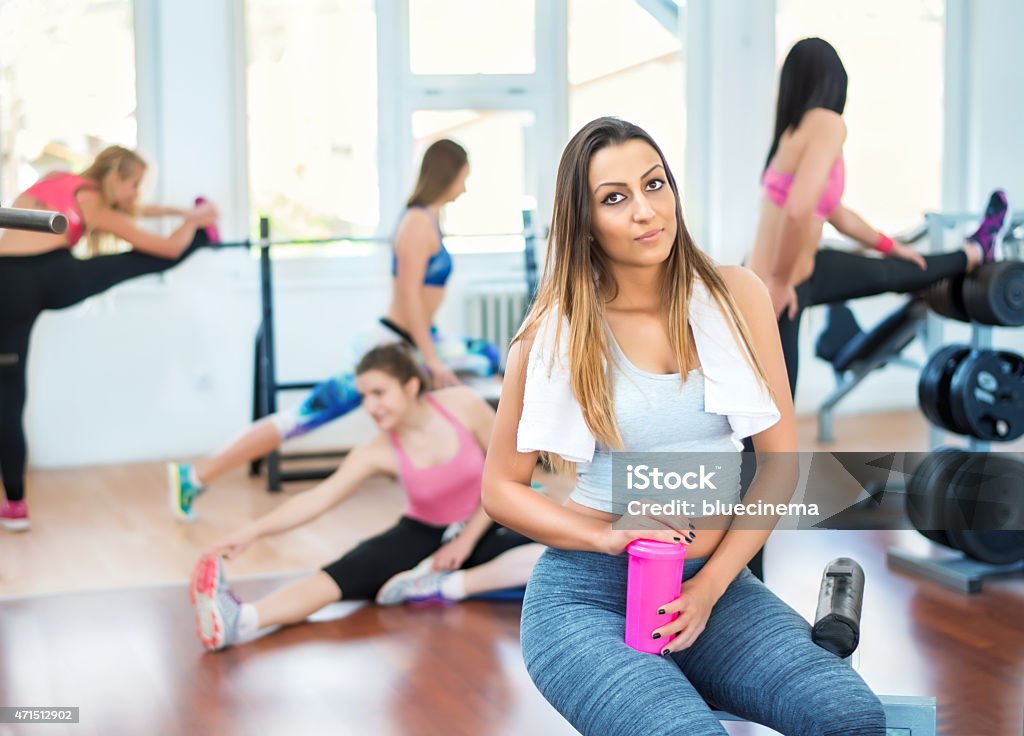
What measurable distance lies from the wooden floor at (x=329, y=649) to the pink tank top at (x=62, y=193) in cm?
107

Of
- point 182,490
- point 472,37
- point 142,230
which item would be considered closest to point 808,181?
point 182,490

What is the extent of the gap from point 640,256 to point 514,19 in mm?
4363

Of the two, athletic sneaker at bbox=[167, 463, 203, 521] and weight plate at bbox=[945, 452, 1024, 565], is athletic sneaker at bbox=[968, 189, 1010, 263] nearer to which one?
weight plate at bbox=[945, 452, 1024, 565]

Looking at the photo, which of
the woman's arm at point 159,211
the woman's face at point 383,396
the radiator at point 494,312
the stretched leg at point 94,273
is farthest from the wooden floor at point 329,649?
the radiator at point 494,312

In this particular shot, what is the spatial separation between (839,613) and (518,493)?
44cm

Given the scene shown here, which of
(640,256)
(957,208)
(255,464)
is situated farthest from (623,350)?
(957,208)

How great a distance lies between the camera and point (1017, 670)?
8.38 feet

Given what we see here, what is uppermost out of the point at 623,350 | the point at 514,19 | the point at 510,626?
the point at 514,19

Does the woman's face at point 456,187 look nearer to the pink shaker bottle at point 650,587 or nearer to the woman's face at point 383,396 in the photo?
the woman's face at point 383,396

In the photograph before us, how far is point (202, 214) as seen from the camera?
14.7 feet

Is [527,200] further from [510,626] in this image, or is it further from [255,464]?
[510,626]

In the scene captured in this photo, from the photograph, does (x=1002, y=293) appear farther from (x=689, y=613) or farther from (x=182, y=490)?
(x=182, y=490)

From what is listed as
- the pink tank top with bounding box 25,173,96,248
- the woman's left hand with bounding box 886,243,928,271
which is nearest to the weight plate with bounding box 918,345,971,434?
the woman's left hand with bounding box 886,243,928,271

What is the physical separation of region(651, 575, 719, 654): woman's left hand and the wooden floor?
908 millimetres
